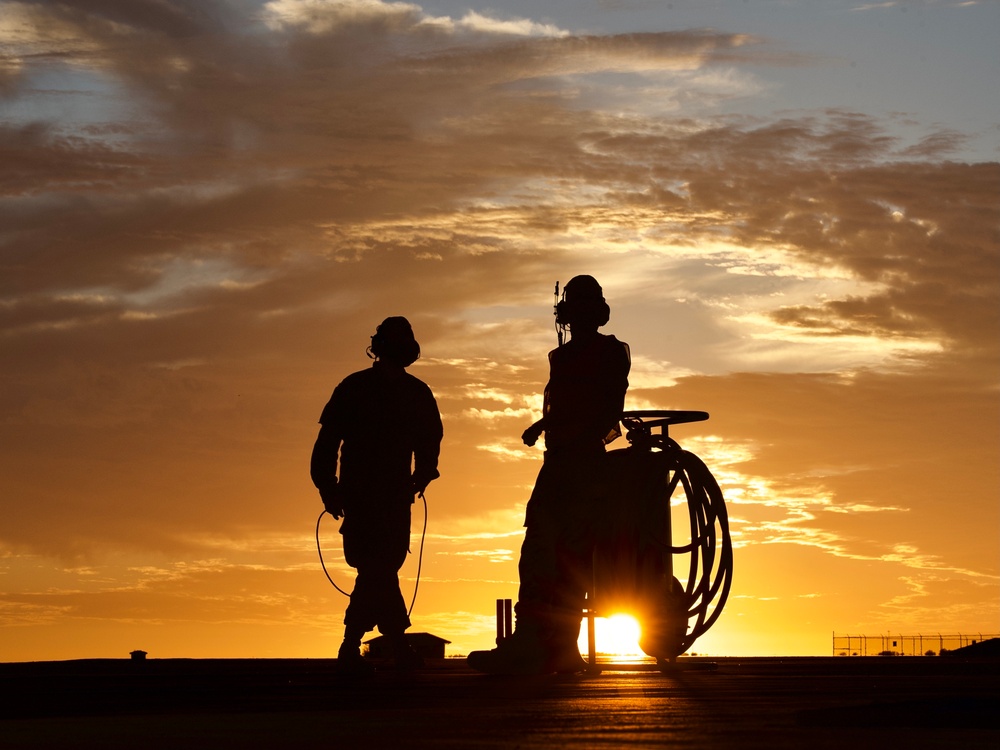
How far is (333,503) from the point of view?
11461 mm

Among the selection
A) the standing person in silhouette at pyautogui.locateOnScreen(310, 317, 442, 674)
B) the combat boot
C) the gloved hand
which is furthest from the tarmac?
the gloved hand

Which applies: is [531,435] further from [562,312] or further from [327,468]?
[327,468]

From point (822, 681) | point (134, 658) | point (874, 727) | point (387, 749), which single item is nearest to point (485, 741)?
point (387, 749)

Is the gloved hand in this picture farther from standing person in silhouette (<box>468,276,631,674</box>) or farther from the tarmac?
the tarmac

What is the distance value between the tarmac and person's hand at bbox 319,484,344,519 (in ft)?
7.63

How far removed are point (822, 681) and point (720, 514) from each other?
2114mm

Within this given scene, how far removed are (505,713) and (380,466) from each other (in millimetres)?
5887

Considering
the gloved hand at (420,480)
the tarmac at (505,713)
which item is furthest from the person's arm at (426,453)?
the tarmac at (505,713)

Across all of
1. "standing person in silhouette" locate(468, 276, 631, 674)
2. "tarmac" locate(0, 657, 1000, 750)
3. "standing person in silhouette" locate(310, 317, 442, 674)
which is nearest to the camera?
"tarmac" locate(0, 657, 1000, 750)

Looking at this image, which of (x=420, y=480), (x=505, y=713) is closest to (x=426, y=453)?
(x=420, y=480)

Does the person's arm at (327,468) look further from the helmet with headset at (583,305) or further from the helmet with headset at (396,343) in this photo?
the helmet with headset at (583,305)

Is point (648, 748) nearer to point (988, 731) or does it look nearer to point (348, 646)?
point (988, 731)

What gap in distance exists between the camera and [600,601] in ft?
34.3

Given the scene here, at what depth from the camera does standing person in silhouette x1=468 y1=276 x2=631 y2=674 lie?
10.1 metres
